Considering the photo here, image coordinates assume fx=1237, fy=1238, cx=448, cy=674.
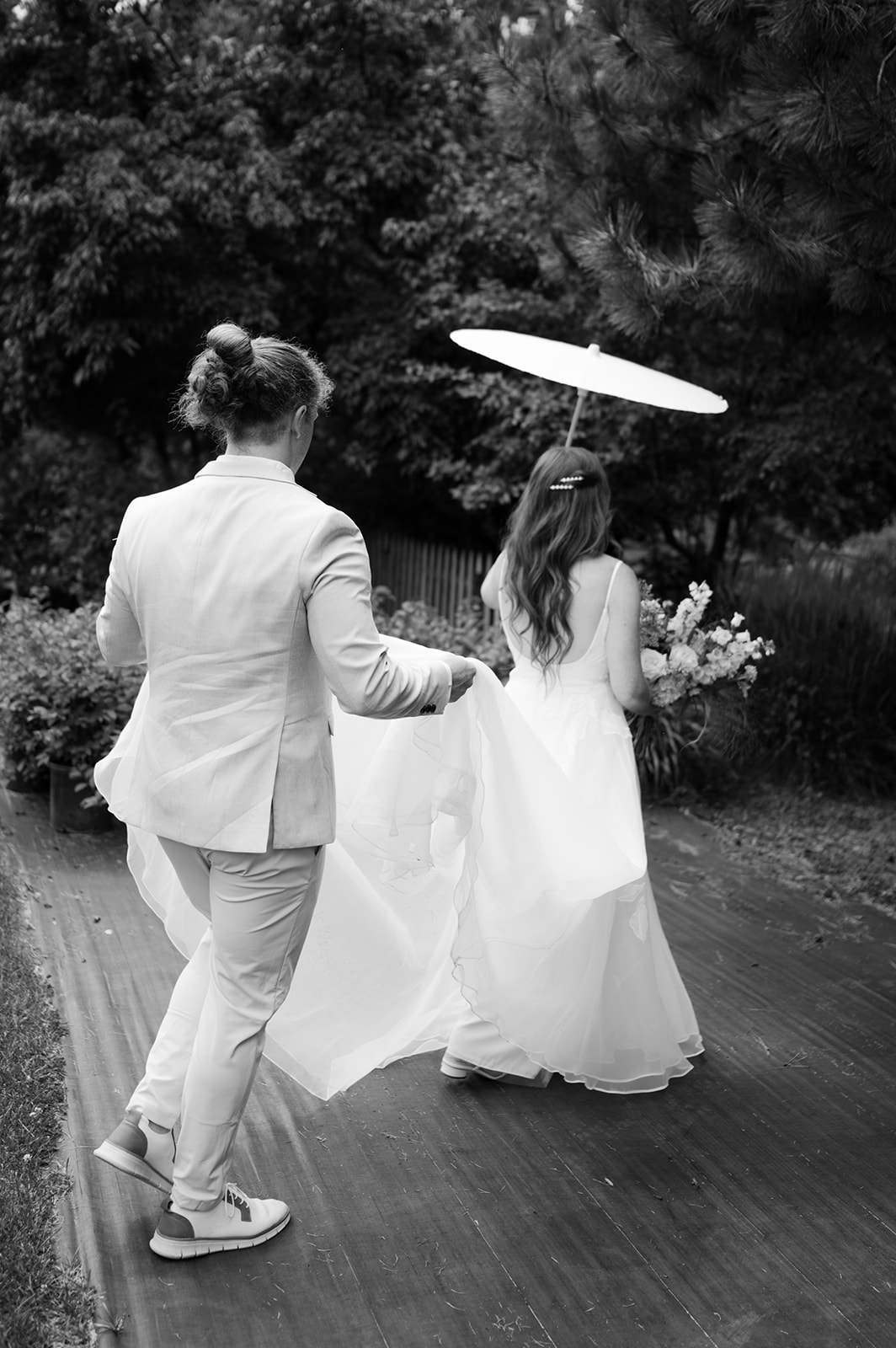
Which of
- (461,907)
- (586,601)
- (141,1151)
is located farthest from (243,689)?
(586,601)

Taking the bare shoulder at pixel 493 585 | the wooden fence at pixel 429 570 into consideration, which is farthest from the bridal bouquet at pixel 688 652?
the wooden fence at pixel 429 570

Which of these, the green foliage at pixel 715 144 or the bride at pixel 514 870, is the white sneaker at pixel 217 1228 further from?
the green foliage at pixel 715 144

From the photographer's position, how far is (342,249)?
11766 millimetres

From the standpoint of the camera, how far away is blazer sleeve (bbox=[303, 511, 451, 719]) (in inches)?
103

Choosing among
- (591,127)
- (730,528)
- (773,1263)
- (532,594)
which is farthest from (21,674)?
(730,528)

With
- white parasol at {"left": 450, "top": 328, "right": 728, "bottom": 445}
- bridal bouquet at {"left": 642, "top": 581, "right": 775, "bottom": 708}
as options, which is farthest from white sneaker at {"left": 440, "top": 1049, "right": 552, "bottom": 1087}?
white parasol at {"left": 450, "top": 328, "right": 728, "bottom": 445}

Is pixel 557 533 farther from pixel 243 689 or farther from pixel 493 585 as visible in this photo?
pixel 243 689

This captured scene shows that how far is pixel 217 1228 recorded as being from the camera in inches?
117

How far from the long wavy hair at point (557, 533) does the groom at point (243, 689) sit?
98 cm

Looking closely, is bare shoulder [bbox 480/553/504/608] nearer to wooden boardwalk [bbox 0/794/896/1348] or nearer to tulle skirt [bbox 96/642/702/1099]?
tulle skirt [bbox 96/642/702/1099]

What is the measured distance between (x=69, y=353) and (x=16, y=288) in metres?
0.74

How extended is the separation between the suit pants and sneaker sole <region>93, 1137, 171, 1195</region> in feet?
0.37

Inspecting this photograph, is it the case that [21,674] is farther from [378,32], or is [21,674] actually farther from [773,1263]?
[378,32]

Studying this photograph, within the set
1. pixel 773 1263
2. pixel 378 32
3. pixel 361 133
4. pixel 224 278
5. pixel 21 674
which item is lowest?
pixel 773 1263
